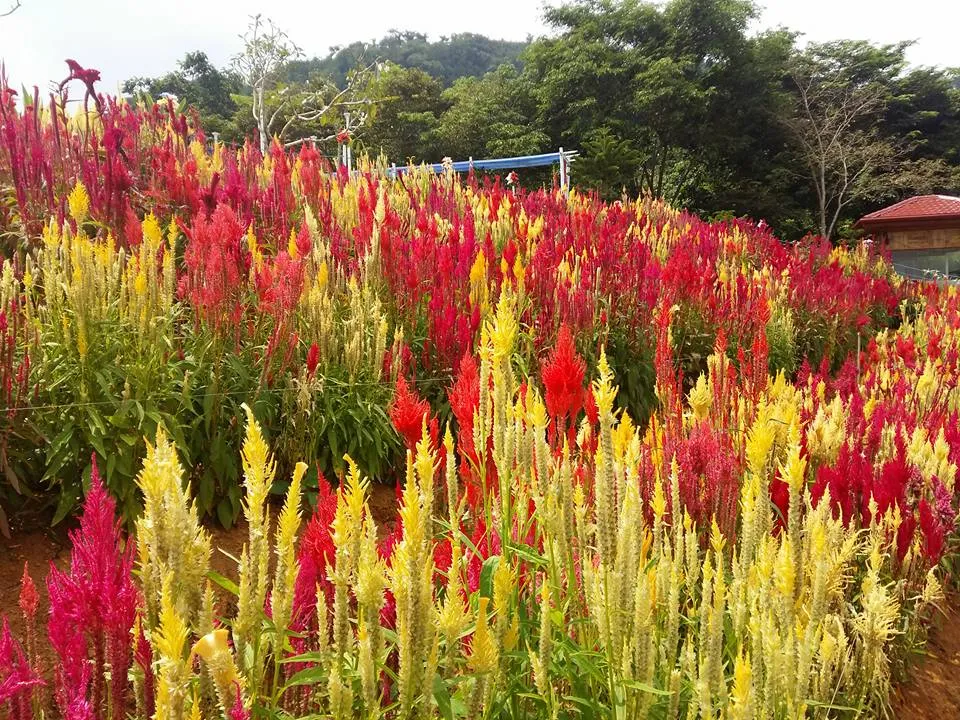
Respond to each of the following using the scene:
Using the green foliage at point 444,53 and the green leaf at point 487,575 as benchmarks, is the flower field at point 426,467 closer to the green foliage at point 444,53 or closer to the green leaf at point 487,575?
the green leaf at point 487,575

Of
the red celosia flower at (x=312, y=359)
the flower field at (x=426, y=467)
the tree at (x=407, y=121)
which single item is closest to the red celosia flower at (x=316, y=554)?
the flower field at (x=426, y=467)

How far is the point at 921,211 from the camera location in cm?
2420

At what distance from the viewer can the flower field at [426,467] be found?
911mm

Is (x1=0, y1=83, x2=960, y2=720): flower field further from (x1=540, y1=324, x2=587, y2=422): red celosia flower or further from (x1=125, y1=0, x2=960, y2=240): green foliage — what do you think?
(x1=125, y1=0, x2=960, y2=240): green foliage

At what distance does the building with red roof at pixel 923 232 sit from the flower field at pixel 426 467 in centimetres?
2117

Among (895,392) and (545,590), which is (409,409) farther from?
(895,392)

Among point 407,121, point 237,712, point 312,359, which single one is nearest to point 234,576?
point 312,359

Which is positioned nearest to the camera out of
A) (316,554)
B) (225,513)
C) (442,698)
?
(442,698)

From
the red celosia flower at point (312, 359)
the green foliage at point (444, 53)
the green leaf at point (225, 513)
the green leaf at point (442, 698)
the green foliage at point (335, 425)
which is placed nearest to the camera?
the green leaf at point (442, 698)

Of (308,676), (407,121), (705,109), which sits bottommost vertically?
(308,676)

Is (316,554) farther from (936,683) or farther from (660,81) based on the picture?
(660,81)

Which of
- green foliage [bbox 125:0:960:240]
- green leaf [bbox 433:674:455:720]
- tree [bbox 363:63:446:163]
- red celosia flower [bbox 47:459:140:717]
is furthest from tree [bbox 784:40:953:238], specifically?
red celosia flower [bbox 47:459:140:717]

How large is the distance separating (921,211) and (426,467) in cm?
2835

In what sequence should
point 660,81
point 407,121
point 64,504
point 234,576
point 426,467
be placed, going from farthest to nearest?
1. point 407,121
2. point 660,81
3. point 64,504
4. point 234,576
5. point 426,467
